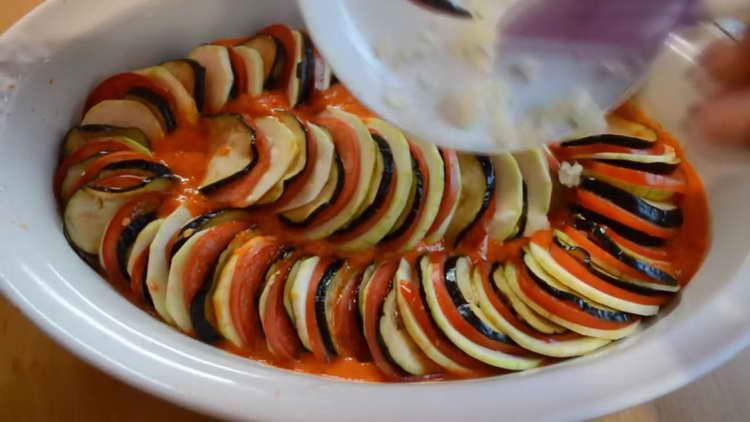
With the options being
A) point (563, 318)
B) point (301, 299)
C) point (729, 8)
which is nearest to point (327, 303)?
point (301, 299)

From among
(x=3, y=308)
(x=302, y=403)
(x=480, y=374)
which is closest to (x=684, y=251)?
(x=480, y=374)

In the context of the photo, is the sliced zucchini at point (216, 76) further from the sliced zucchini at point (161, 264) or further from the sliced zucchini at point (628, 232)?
the sliced zucchini at point (628, 232)

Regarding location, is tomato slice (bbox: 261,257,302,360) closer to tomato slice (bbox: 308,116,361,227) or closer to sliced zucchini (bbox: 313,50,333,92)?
tomato slice (bbox: 308,116,361,227)

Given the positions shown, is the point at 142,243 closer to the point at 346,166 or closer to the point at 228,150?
the point at 228,150

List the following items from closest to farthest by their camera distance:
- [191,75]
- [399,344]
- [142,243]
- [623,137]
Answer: [399,344] → [142,243] → [623,137] → [191,75]

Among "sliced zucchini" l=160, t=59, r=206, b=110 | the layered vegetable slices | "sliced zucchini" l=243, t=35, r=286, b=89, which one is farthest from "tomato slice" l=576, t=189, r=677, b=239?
"sliced zucchini" l=160, t=59, r=206, b=110
